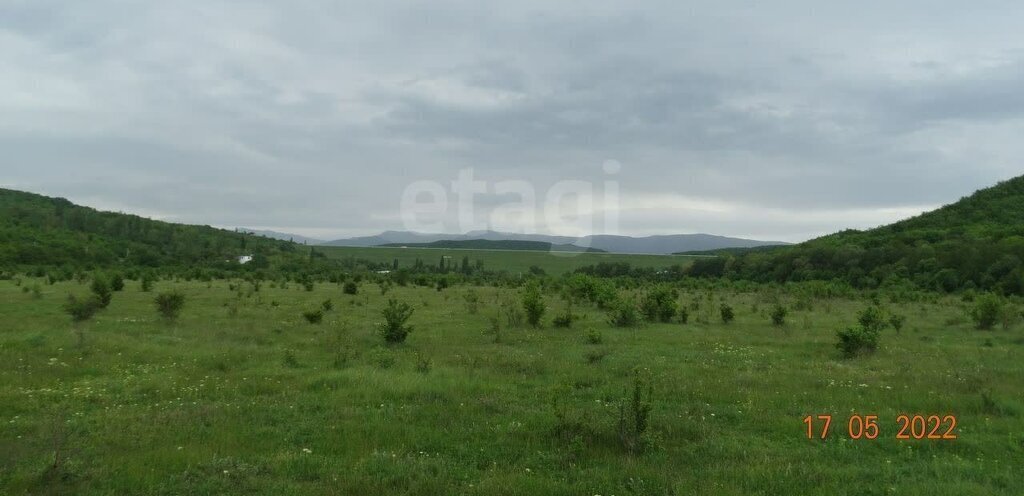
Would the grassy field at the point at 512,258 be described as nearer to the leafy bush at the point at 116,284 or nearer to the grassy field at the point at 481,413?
the leafy bush at the point at 116,284

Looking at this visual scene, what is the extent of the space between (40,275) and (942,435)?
208 ft

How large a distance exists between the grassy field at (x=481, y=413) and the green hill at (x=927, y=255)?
119 feet

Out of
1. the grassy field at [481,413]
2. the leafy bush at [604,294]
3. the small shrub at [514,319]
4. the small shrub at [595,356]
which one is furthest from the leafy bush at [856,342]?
the leafy bush at [604,294]

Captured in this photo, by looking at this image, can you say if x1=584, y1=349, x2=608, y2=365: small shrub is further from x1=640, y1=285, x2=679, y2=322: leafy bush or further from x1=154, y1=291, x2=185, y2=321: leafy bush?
x1=154, y1=291, x2=185, y2=321: leafy bush

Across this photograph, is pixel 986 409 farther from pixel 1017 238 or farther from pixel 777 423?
pixel 1017 238

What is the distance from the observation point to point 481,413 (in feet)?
31.6

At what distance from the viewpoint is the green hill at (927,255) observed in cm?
4753

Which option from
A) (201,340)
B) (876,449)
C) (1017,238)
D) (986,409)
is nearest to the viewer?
(876,449)

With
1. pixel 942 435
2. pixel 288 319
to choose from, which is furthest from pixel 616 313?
pixel 942 435

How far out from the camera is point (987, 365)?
47.0 ft

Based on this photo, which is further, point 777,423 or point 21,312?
point 21,312

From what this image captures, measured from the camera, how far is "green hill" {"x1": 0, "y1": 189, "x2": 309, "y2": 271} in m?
70.9
